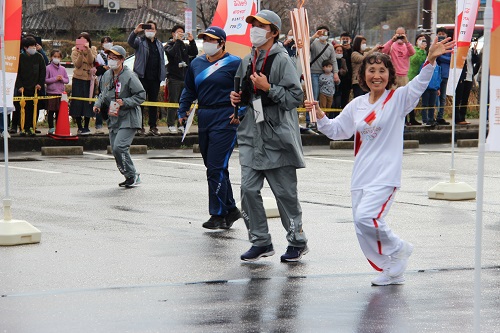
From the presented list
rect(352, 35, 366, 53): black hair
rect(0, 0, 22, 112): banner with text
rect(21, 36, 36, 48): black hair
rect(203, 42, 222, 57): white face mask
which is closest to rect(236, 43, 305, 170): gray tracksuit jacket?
rect(203, 42, 222, 57): white face mask

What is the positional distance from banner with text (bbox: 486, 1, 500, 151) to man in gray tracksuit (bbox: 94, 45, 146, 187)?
9.61 meters

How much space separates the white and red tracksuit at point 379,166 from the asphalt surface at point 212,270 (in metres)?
0.34

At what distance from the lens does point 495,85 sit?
5.42 m

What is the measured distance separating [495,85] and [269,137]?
3.85 m

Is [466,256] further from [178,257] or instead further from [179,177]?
[179,177]

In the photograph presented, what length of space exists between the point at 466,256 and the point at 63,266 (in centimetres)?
338

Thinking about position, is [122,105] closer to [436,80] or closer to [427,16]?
[436,80]

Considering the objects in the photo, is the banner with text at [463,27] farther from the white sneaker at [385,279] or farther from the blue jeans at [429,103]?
the blue jeans at [429,103]

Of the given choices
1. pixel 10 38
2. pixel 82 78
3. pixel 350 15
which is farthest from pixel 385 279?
pixel 350 15

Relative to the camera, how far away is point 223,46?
1095cm

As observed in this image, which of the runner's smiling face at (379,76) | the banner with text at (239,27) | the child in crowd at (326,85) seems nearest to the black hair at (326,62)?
the child in crowd at (326,85)

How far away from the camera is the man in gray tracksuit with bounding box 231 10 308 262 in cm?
910

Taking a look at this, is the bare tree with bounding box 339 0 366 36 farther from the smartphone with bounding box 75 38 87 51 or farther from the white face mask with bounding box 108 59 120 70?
the white face mask with bounding box 108 59 120 70

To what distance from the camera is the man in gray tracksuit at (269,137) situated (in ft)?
29.9
